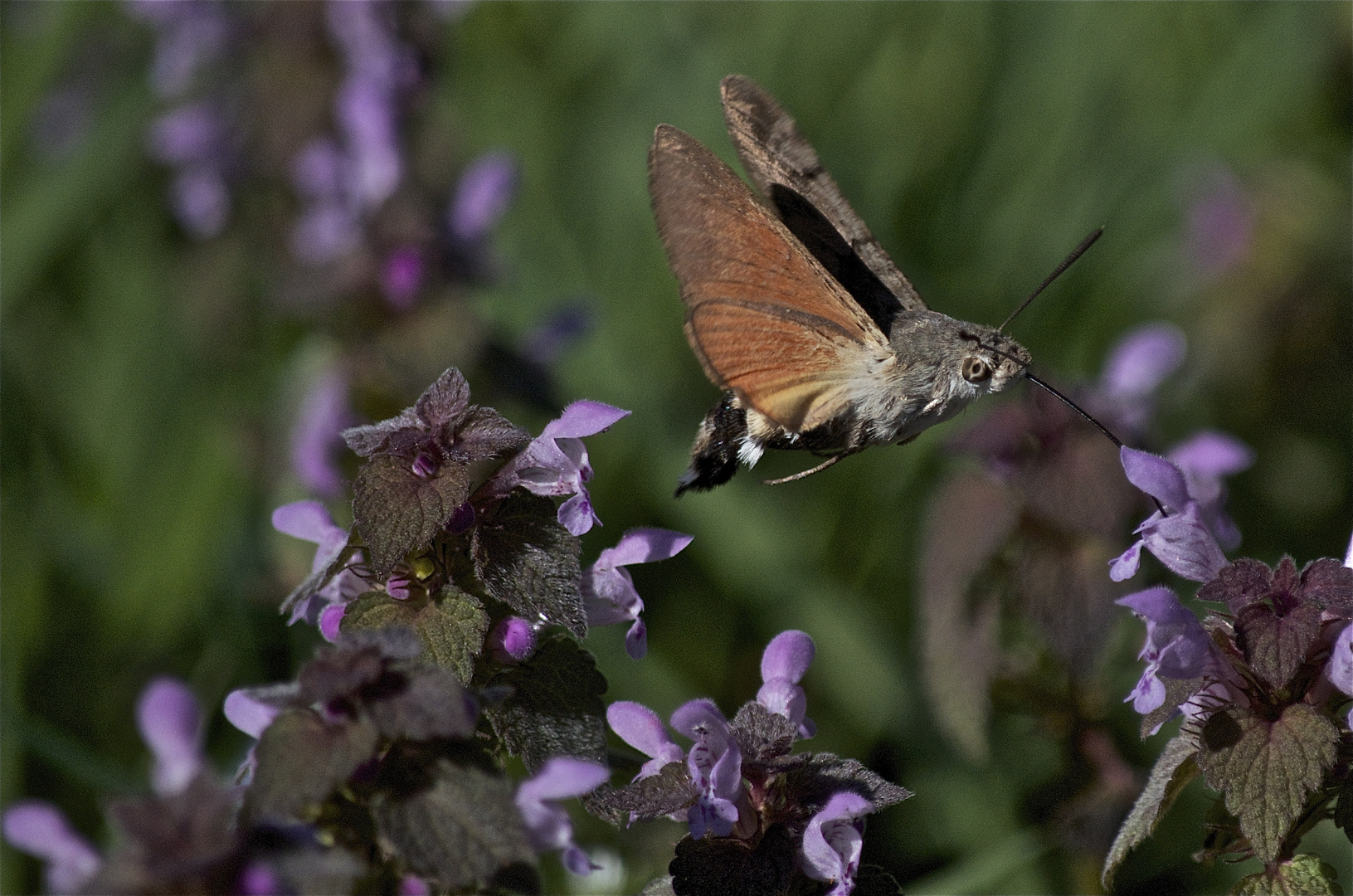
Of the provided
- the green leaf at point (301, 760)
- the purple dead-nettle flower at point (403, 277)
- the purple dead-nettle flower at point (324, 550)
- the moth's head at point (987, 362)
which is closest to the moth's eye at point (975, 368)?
the moth's head at point (987, 362)

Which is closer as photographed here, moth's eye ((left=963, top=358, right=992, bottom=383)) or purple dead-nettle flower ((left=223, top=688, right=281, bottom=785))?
purple dead-nettle flower ((left=223, top=688, right=281, bottom=785))

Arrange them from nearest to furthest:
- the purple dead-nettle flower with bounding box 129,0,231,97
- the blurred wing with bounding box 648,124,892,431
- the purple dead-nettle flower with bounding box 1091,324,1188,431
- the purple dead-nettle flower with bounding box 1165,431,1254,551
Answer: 1. the blurred wing with bounding box 648,124,892,431
2. the purple dead-nettle flower with bounding box 1165,431,1254,551
3. the purple dead-nettle flower with bounding box 1091,324,1188,431
4. the purple dead-nettle flower with bounding box 129,0,231,97

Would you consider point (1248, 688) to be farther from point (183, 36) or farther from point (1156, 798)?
point (183, 36)

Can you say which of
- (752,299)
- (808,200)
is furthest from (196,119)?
(752,299)

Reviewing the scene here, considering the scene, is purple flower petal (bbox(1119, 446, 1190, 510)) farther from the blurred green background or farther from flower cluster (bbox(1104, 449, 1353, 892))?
the blurred green background

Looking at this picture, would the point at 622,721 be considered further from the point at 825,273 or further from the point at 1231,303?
the point at 1231,303

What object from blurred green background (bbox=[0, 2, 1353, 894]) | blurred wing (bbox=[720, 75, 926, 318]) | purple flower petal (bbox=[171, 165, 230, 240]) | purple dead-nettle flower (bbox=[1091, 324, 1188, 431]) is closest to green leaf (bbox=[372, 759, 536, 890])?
blurred green background (bbox=[0, 2, 1353, 894])

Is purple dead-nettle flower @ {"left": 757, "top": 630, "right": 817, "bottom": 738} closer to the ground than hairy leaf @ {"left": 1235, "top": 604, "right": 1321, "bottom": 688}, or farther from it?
farther from it

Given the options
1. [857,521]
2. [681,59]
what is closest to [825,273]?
[857,521]
